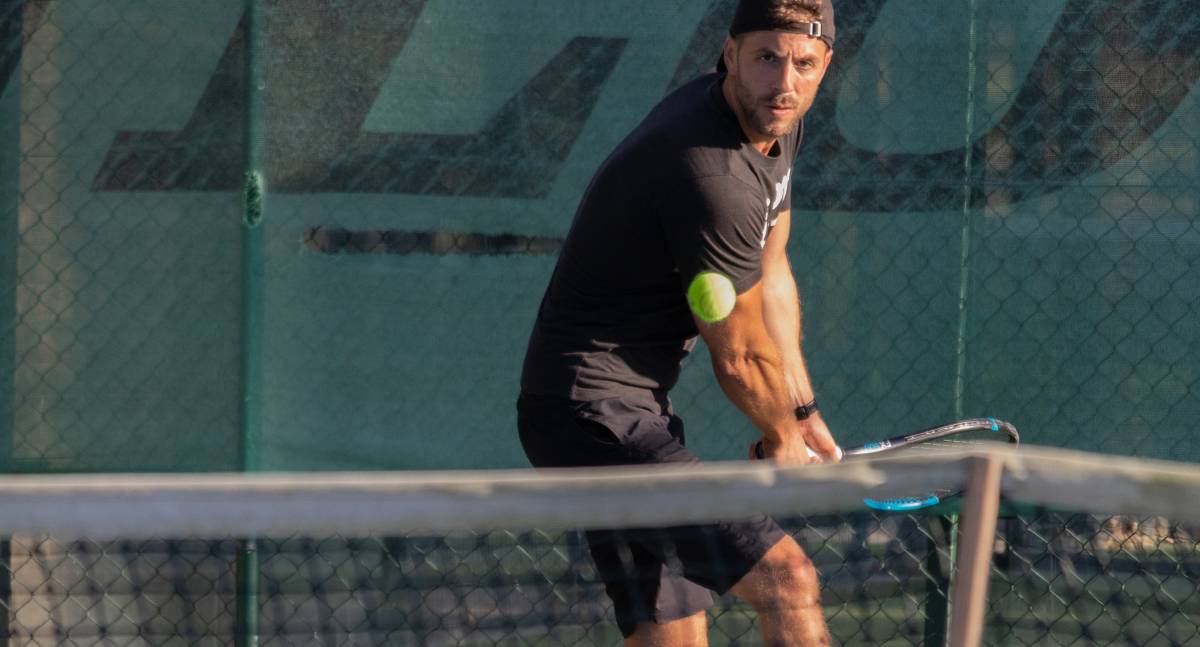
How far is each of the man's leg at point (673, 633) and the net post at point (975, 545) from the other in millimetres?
864

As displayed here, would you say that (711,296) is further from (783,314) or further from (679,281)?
(783,314)

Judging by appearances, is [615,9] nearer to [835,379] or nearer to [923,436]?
[835,379]

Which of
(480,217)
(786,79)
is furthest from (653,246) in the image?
(480,217)

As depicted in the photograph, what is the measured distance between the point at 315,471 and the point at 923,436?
1966 millimetres

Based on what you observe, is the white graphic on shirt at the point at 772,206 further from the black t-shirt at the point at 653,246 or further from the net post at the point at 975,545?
the net post at the point at 975,545

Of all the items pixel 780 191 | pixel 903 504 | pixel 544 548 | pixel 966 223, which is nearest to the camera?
pixel 544 548

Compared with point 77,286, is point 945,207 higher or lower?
higher

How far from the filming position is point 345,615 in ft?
7.89

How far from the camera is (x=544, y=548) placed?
→ 232 centimetres

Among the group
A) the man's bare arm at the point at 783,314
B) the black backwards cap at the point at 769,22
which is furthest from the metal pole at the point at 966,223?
the black backwards cap at the point at 769,22

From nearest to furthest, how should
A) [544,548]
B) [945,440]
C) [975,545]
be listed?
[975,545]
[544,548]
[945,440]

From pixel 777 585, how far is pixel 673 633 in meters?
0.26

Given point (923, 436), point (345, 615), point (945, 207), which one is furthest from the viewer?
point (945, 207)

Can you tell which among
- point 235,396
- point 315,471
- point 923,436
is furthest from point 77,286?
point 923,436
